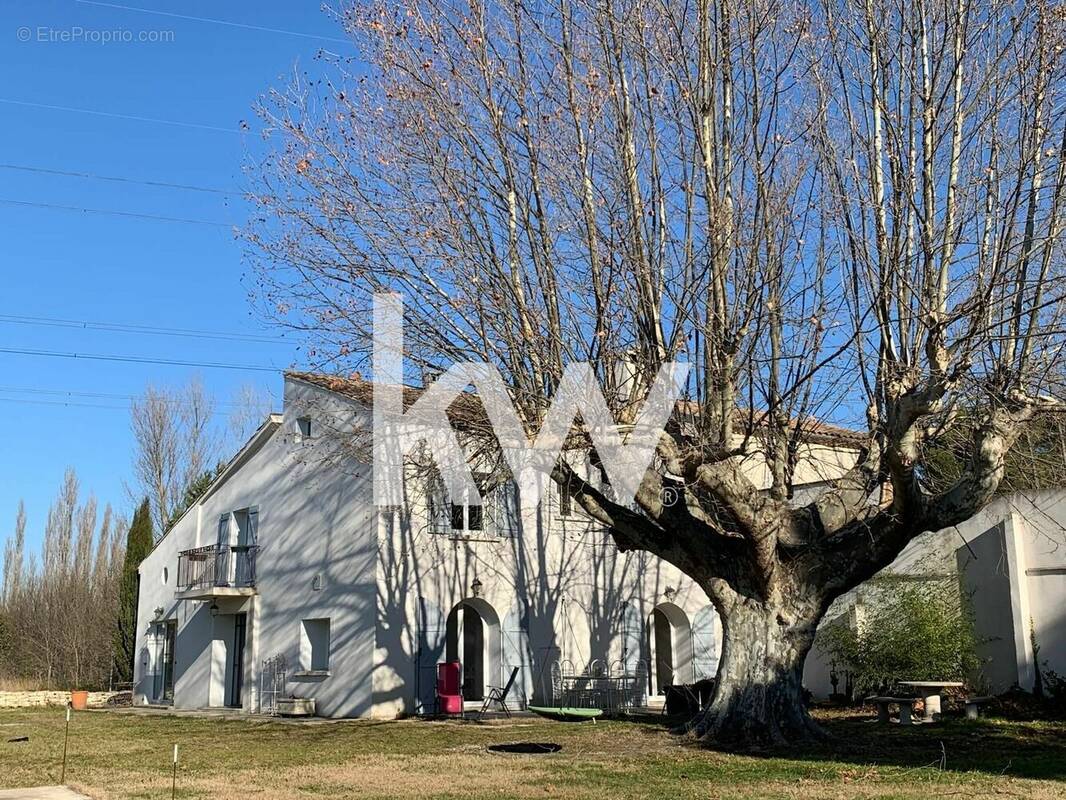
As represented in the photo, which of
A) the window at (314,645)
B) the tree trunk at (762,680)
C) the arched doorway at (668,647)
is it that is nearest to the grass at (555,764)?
the tree trunk at (762,680)

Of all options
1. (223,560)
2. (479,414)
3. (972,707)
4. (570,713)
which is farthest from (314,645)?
(972,707)

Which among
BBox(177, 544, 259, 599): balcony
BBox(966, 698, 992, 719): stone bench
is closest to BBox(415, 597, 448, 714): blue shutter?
BBox(177, 544, 259, 599): balcony

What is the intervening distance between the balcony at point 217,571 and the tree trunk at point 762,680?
14.4m

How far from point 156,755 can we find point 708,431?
8.24m

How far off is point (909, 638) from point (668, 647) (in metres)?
8.34

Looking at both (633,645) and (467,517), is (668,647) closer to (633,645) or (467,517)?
(633,645)

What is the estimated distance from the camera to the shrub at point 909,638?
1775 centimetres

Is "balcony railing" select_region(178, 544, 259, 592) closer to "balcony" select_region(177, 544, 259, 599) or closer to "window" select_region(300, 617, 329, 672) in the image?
"balcony" select_region(177, 544, 259, 599)

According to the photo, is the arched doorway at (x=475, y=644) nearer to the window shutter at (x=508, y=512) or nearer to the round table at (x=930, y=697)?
the window shutter at (x=508, y=512)

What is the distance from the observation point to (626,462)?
13.1 m

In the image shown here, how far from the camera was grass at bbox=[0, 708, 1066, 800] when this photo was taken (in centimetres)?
952

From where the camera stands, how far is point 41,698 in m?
30.0

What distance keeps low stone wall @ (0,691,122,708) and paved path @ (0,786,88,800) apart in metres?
20.2

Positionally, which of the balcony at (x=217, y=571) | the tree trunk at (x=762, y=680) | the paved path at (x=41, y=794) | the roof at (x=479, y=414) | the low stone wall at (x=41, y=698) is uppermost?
the roof at (x=479, y=414)
